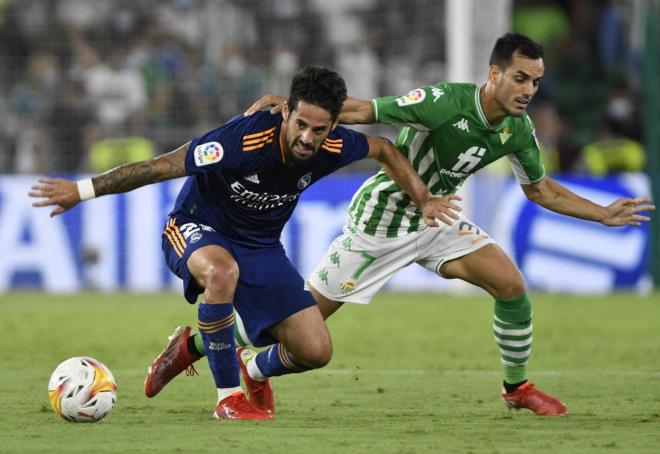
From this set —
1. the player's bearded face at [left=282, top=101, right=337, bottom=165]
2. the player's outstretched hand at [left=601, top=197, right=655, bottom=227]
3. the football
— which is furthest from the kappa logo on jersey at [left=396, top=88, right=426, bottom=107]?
the football

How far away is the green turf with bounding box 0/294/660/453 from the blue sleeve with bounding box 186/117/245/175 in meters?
1.37

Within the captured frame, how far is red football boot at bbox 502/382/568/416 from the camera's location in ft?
24.1

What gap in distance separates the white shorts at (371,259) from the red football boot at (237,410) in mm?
1243

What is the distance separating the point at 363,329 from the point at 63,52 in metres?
9.79

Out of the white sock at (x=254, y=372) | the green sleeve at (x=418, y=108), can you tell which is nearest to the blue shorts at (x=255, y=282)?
the white sock at (x=254, y=372)

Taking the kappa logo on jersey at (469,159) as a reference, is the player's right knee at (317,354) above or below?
below

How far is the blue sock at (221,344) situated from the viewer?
23.0 ft

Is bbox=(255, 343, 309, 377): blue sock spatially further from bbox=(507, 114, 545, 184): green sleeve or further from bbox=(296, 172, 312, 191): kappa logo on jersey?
bbox=(507, 114, 545, 184): green sleeve

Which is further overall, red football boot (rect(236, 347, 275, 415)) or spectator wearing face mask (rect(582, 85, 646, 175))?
spectator wearing face mask (rect(582, 85, 646, 175))

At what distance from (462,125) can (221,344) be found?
1.99 m

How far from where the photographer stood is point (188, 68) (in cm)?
2052

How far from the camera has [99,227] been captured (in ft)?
57.6

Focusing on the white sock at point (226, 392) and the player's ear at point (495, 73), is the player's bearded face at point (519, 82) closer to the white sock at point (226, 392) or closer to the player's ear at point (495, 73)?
the player's ear at point (495, 73)

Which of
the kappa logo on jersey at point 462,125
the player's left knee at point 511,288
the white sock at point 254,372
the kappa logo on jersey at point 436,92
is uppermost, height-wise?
the kappa logo on jersey at point 436,92
